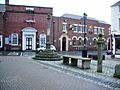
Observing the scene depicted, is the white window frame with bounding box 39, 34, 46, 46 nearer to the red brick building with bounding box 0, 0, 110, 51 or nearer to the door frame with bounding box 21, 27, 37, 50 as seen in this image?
the red brick building with bounding box 0, 0, 110, 51

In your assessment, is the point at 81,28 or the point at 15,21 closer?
the point at 15,21

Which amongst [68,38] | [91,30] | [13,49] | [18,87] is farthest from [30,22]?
[18,87]

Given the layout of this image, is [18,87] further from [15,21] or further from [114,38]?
[15,21]

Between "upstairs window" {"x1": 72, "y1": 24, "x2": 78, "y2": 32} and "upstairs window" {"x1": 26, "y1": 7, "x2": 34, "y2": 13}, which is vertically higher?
"upstairs window" {"x1": 26, "y1": 7, "x2": 34, "y2": 13}

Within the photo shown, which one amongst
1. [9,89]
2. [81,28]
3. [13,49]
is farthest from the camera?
[81,28]

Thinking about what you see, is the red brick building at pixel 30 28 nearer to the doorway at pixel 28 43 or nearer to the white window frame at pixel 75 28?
the doorway at pixel 28 43

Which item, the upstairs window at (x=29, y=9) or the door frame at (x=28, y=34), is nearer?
the door frame at (x=28, y=34)

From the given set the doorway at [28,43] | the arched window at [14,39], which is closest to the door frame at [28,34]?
the doorway at [28,43]

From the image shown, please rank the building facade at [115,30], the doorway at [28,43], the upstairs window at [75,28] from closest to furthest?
1. the building facade at [115,30]
2. the doorway at [28,43]
3. the upstairs window at [75,28]

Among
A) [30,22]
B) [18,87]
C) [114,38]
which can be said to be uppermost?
[30,22]

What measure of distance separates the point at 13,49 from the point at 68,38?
12937 mm

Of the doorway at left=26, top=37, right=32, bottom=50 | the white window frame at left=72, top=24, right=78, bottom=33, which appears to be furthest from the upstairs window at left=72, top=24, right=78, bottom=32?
the doorway at left=26, top=37, right=32, bottom=50

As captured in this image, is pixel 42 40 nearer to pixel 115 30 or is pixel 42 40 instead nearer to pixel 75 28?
pixel 75 28

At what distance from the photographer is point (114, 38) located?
30.6m
